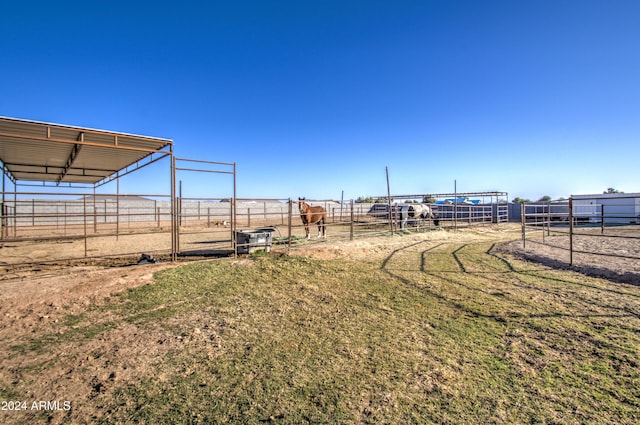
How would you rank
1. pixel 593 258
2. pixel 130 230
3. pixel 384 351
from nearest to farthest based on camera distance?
1. pixel 384 351
2. pixel 593 258
3. pixel 130 230

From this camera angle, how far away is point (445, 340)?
304 cm

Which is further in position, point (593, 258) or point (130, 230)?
point (130, 230)

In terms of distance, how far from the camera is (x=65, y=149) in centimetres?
802

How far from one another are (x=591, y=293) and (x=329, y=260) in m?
4.87

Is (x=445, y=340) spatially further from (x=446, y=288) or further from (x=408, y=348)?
(x=446, y=288)

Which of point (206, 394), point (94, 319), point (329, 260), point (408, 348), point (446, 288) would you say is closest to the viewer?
point (206, 394)

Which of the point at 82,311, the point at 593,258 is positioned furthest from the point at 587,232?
the point at 82,311

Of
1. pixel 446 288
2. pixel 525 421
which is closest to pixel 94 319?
pixel 525 421

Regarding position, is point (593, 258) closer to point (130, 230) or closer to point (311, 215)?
point (311, 215)

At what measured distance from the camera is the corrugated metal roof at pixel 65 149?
552 centimetres

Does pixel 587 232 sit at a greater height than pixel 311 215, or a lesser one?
lesser

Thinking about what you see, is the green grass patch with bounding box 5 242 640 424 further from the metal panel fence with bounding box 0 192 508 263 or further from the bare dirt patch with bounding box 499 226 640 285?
the metal panel fence with bounding box 0 192 508 263

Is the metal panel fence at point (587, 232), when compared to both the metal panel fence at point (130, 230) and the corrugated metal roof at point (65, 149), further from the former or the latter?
the corrugated metal roof at point (65, 149)

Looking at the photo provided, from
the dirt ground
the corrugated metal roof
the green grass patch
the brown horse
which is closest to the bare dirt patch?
the dirt ground
